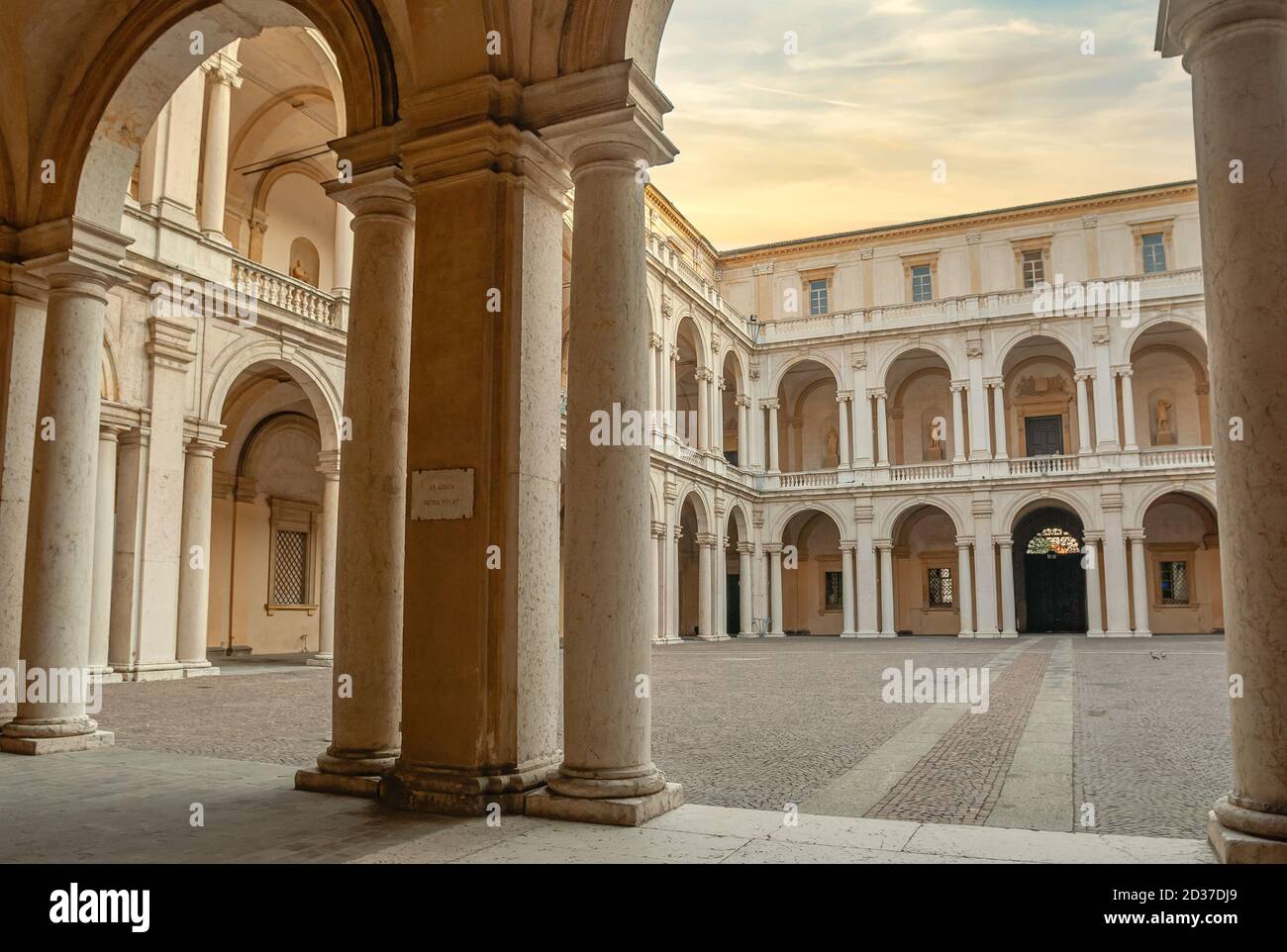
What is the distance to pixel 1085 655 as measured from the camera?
63.5ft

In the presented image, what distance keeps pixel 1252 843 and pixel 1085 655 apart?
1747 cm

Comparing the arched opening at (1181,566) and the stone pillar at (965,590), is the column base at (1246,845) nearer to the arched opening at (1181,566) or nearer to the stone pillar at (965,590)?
the stone pillar at (965,590)

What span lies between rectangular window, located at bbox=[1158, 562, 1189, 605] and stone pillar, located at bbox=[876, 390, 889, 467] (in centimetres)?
998

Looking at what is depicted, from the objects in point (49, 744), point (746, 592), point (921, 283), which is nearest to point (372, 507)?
point (49, 744)

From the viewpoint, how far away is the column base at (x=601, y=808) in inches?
166

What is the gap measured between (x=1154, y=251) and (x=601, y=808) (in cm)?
3505

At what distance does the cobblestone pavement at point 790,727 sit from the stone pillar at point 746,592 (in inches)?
705

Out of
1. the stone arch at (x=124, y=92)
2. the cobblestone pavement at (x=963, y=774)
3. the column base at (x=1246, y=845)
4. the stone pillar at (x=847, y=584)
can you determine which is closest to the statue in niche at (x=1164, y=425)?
the stone pillar at (x=847, y=584)

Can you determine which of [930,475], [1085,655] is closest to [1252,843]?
[1085,655]

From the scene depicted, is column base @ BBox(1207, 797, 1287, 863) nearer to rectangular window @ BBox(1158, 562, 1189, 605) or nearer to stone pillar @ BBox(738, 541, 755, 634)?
stone pillar @ BBox(738, 541, 755, 634)

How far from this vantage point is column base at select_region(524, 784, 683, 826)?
13.9 feet

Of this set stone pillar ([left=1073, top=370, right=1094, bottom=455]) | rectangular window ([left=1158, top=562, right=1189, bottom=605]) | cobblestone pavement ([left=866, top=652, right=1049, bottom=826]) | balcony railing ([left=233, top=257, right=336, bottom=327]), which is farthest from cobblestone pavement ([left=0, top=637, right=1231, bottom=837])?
rectangular window ([left=1158, top=562, right=1189, bottom=605])

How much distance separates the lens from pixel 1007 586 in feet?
101

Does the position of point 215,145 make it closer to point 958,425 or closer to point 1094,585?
point 958,425
